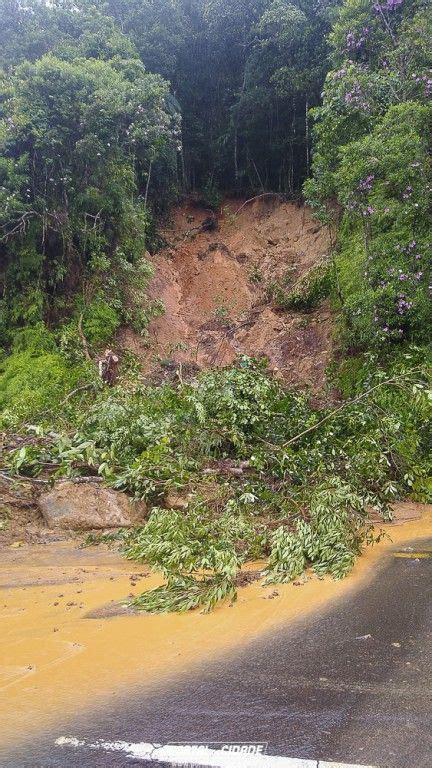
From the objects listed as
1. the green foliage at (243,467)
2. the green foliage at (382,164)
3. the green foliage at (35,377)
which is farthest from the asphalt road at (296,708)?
the green foliage at (35,377)

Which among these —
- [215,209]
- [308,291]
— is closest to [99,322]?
[308,291]

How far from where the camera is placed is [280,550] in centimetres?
520

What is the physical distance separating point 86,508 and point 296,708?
153 inches

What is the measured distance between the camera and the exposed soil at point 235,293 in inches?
565

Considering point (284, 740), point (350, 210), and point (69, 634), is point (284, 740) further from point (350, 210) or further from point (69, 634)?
point (350, 210)

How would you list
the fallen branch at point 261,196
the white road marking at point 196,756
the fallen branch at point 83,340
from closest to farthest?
the white road marking at point 196,756 < the fallen branch at point 83,340 < the fallen branch at point 261,196

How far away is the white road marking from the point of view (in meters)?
2.50

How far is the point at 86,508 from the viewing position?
250 inches

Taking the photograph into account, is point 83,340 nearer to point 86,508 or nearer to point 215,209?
point 86,508

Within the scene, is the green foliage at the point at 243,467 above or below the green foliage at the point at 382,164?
below

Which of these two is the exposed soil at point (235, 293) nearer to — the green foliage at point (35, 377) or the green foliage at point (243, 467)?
the green foliage at point (35, 377)

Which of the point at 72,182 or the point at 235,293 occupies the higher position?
the point at 72,182

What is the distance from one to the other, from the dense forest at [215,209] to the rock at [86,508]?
228 mm

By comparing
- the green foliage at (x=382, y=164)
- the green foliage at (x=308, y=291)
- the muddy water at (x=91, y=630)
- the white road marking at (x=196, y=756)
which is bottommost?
the muddy water at (x=91, y=630)
